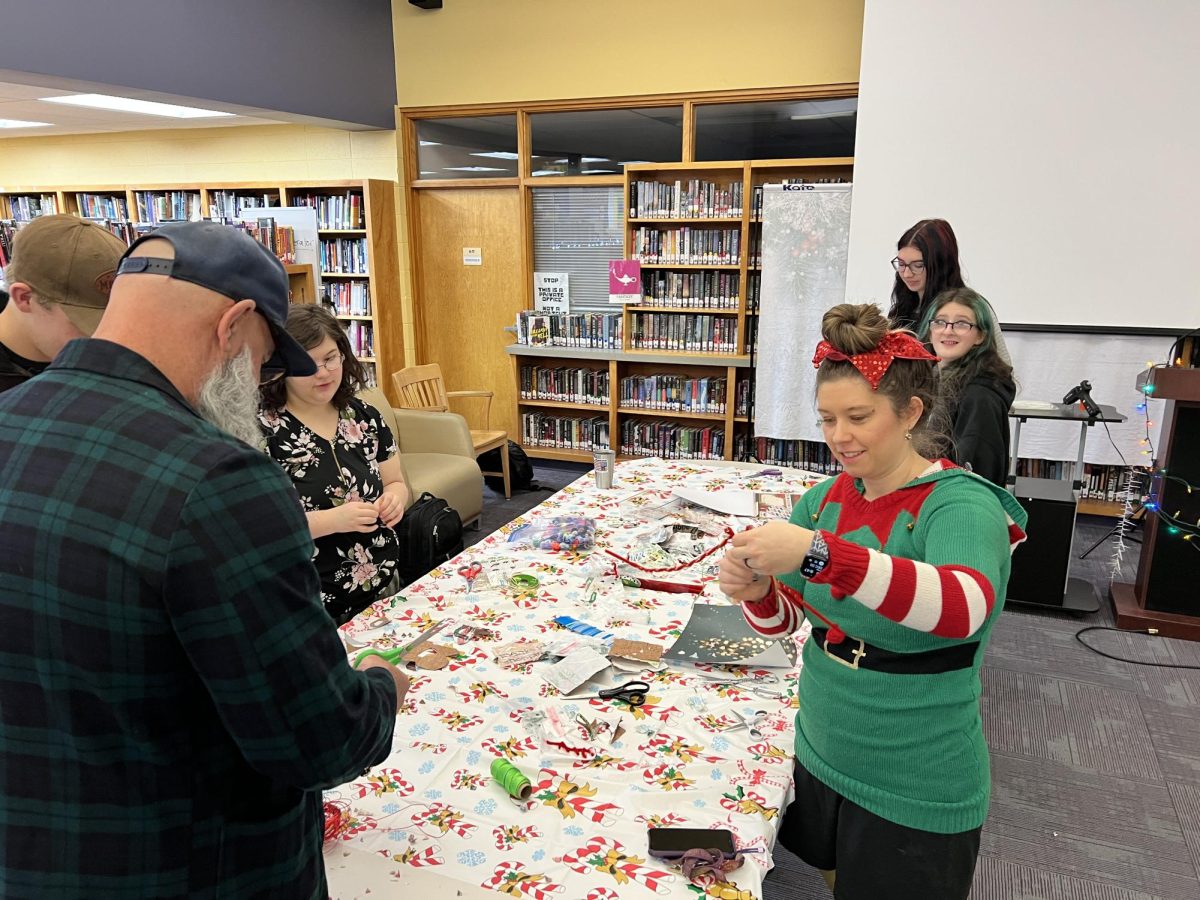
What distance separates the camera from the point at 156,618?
29.2 inches

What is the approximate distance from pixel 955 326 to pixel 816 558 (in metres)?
1.65

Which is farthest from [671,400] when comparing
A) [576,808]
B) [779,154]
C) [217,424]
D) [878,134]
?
[217,424]

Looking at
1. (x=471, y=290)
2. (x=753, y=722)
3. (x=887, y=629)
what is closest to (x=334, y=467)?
(x=753, y=722)

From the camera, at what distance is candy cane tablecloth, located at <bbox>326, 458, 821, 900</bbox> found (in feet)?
3.88

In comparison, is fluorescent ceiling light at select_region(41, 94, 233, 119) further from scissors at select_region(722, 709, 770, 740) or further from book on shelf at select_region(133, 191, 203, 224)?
scissors at select_region(722, 709, 770, 740)

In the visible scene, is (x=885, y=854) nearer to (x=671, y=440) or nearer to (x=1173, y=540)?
(x=1173, y=540)

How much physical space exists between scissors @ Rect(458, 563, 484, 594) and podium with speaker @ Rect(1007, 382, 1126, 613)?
8.51ft

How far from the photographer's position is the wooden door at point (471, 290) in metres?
6.18

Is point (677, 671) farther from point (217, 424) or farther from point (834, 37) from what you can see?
point (834, 37)

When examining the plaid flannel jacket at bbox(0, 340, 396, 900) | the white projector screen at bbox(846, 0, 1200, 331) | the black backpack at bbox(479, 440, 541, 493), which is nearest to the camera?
the plaid flannel jacket at bbox(0, 340, 396, 900)

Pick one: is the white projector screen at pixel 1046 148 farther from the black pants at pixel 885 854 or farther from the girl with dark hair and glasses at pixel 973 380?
the black pants at pixel 885 854

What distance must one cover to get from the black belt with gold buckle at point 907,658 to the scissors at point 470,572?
114 cm

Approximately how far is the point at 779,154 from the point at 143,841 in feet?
18.0

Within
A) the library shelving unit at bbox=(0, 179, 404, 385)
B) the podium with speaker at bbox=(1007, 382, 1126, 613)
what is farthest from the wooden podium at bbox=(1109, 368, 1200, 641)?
the library shelving unit at bbox=(0, 179, 404, 385)
